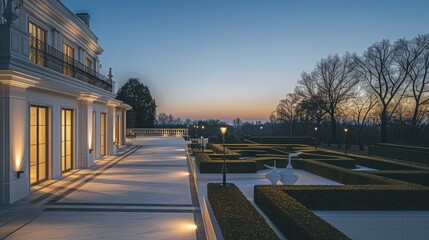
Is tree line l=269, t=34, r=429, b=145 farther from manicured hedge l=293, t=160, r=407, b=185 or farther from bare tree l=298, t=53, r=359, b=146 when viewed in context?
manicured hedge l=293, t=160, r=407, b=185

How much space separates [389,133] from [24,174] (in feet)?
149

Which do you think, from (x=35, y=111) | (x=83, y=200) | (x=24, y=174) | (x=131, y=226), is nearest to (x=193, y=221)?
(x=131, y=226)

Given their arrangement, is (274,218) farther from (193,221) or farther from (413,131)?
(413,131)

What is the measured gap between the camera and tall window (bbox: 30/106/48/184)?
11688mm

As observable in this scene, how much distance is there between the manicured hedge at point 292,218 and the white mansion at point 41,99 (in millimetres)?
7517

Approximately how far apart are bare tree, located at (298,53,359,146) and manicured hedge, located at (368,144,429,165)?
42.1ft

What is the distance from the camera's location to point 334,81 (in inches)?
1683

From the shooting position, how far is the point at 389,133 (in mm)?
44156

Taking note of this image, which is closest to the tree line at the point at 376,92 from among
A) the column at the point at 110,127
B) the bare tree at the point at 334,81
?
the bare tree at the point at 334,81

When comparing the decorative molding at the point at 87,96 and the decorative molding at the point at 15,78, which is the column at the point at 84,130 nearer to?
the decorative molding at the point at 87,96

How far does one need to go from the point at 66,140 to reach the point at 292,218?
1266 cm

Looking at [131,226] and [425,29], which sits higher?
[425,29]

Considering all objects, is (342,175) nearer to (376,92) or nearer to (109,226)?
(109,226)

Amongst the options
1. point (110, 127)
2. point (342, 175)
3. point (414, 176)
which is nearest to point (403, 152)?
point (414, 176)
